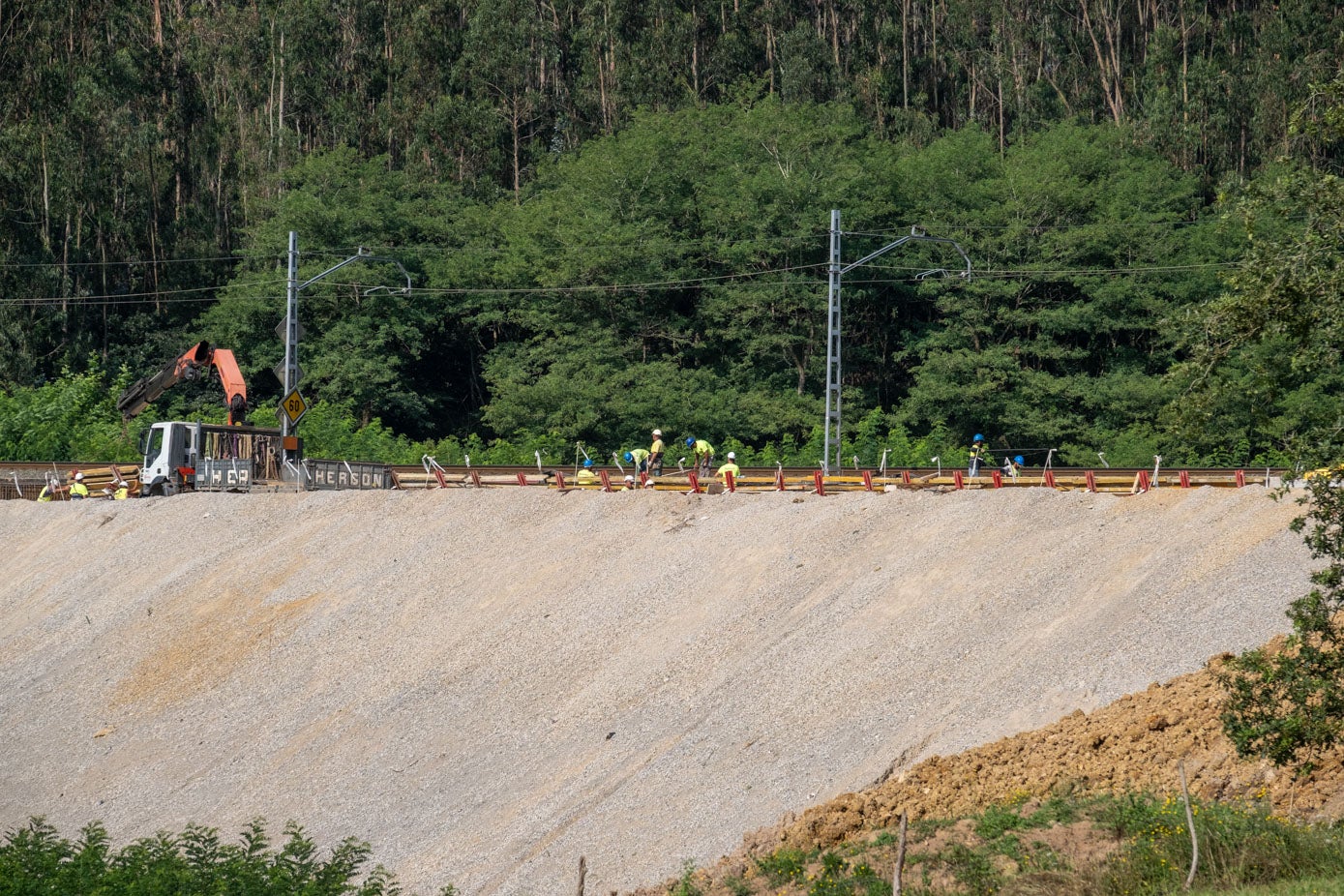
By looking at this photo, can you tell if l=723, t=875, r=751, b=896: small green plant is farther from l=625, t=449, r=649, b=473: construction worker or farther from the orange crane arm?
the orange crane arm

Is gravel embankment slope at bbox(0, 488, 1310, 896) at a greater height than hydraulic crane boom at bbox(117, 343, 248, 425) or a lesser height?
lesser

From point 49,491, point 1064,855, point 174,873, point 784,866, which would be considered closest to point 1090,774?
point 1064,855

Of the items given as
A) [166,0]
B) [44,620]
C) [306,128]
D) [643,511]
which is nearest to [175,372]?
[44,620]

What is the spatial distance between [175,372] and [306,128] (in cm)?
4211

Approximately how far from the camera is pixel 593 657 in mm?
26391

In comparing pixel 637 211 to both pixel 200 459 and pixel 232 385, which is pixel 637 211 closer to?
pixel 232 385

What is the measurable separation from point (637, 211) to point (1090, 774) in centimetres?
5516

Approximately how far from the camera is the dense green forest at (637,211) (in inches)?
2527

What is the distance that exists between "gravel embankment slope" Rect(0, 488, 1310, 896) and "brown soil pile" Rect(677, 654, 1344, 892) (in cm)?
102

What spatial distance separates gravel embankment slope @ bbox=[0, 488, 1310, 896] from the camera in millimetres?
20234

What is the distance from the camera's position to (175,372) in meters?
46.6

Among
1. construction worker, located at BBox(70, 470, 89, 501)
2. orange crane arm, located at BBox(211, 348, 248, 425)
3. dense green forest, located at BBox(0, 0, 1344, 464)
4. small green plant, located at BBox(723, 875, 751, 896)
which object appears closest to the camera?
small green plant, located at BBox(723, 875, 751, 896)

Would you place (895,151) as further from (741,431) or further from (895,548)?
(895,548)

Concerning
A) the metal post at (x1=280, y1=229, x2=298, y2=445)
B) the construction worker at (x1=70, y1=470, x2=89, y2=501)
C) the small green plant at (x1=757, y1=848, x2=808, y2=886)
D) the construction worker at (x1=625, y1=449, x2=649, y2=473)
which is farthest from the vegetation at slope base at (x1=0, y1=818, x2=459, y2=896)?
the construction worker at (x1=70, y1=470, x2=89, y2=501)
